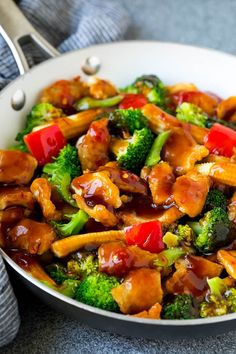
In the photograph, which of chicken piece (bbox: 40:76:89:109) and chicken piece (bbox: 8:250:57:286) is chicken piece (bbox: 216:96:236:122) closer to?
chicken piece (bbox: 40:76:89:109)

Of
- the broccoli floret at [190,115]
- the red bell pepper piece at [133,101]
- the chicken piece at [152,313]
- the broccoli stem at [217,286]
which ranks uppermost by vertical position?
the red bell pepper piece at [133,101]

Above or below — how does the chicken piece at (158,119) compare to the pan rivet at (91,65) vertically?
below

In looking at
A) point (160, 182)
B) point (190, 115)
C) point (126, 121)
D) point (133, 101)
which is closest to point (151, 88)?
point (133, 101)

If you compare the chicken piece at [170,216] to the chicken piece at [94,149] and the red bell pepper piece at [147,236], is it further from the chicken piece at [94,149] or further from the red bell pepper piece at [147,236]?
the chicken piece at [94,149]

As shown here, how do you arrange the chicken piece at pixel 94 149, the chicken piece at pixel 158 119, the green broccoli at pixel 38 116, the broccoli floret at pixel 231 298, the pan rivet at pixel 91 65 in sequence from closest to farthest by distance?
the broccoli floret at pixel 231 298
the chicken piece at pixel 94 149
the chicken piece at pixel 158 119
the green broccoli at pixel 38 116
the pan rivet at pixel 91 65

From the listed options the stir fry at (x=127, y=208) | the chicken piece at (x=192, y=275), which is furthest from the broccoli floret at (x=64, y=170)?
the chicken piece at (x=192, y=275)

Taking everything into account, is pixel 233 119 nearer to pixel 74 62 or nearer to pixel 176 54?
pixel 176 54

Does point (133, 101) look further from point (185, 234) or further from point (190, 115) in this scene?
point (185, 234)

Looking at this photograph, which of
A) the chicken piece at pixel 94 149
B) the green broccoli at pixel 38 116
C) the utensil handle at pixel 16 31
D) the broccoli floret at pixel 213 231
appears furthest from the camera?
the utensil handle at pixel 16 31

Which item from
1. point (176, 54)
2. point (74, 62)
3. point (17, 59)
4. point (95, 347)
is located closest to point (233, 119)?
point (176, 54)
